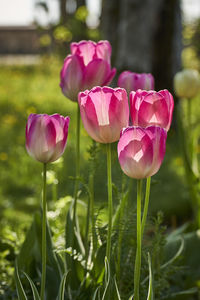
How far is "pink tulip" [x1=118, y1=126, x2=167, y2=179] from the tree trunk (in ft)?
9.19

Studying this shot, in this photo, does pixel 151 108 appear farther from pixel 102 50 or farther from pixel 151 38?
pixel 151 38

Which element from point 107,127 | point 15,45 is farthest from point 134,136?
point 15,45

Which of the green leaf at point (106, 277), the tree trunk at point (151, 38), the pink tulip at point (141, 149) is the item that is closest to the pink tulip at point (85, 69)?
the pink tulip at point (141, 149)

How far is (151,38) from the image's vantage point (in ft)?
12.3

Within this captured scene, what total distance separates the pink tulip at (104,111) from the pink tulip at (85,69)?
7.9 inches

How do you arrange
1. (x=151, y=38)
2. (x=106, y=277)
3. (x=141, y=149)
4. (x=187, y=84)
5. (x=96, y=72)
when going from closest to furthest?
(x=141, y=149) → (x=106, y=277) → (x=96, y=72) → (x=187, y=84) → (x=151, y=38)

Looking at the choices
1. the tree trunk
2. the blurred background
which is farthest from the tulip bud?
the tree trunk

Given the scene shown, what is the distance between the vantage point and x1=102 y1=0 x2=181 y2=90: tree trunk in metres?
3.67

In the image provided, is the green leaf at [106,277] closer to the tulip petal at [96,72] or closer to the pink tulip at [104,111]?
the pink tulip at [104,111]

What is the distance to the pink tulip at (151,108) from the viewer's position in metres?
0.91

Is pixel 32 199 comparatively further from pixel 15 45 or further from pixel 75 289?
pixel 15 45

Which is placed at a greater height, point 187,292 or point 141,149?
point 141,149

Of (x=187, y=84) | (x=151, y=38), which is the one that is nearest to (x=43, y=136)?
(x=187, y=84)

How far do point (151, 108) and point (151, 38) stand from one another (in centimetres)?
298
